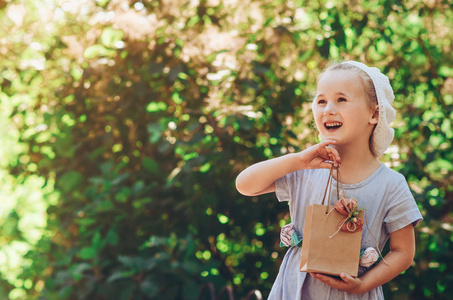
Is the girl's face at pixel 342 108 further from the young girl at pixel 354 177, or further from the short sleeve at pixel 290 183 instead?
the short sleeve at pixel 290 183

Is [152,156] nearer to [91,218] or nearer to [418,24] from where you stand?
[91,218]

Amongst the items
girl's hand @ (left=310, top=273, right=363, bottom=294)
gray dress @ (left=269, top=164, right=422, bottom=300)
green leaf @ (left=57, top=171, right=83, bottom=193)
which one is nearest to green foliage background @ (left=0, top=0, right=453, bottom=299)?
green leaf @ (left=57, top=171, right=83, bottom=193)

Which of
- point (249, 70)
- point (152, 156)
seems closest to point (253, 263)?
point (152, 156)

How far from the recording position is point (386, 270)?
1.25 meters

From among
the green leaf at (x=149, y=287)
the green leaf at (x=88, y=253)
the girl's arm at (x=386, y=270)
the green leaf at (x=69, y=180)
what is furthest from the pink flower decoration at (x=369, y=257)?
the green leaf at (x=69, y=180)

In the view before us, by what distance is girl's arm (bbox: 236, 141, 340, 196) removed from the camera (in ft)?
4.12

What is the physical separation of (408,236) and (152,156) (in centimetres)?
201

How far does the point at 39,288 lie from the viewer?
11.5 feet

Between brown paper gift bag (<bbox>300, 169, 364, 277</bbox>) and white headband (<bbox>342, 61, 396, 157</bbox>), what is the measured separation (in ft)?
0.72

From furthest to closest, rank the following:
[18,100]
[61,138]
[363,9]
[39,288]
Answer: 1. [39,288]
2. [18,100]
3. [61,138]
4. [363,9]

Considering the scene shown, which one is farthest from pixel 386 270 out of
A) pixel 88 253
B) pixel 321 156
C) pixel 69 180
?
pixel 69 180

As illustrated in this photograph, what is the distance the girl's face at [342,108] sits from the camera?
4.19 ft

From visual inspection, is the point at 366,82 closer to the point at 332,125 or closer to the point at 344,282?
the point at 332,125

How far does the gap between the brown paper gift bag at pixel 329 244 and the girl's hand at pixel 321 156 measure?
0.11 metres
